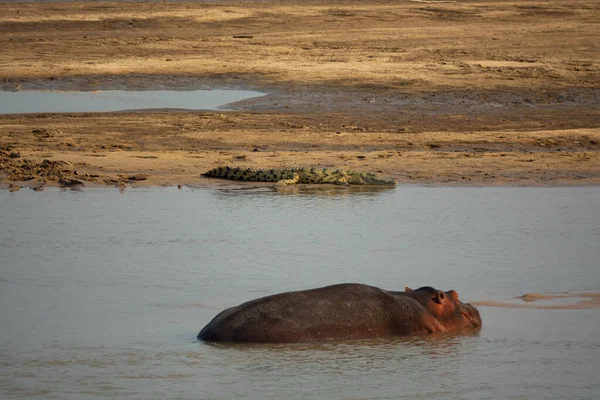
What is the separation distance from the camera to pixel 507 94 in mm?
21172

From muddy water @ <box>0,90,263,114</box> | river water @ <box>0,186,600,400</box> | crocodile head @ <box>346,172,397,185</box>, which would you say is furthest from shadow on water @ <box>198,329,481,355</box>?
muddy water @ <box>0,90,263,114</box>

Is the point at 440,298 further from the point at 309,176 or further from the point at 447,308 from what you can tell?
the point at 309,176

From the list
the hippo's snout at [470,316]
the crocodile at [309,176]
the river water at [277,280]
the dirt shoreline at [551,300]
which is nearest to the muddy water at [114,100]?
the crocodile at [309,176]

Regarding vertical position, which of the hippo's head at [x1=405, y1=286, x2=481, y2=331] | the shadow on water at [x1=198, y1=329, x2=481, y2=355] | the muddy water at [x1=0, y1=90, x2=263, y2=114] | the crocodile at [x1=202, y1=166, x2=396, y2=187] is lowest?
the shadow on water at [x1=198, y1=329, x2=481, y2=355]

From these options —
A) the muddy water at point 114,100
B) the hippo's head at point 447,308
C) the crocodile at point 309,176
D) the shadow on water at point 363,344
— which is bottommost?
the shadow on water at point 363,344

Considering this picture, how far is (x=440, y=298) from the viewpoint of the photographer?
7.25 metres

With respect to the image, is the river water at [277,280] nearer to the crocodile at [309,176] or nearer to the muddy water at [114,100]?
the crocodile at [309,176]

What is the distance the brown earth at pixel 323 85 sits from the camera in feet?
49.3

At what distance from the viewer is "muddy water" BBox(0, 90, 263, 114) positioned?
20.1 meters

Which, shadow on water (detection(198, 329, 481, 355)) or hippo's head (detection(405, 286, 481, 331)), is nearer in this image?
shadow on water (detection(198, 329, 481, 355))

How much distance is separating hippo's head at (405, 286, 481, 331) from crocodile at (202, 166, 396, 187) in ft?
20.1

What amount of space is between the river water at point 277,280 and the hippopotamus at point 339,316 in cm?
10

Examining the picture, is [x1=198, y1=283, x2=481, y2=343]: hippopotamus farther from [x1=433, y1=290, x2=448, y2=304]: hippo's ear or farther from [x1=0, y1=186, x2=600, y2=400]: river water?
[x1=0, y1=186, x2=600, y2=400]: river water

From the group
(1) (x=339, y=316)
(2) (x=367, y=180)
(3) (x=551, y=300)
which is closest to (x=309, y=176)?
(2) (x=367, y=180)
